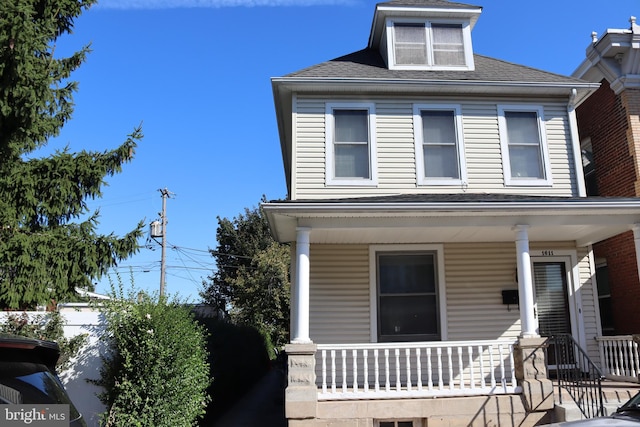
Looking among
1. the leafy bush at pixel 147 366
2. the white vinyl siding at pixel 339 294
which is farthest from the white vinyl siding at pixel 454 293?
the leafy bush at pixel 147 366

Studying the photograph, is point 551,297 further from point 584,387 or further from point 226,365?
point 226,365

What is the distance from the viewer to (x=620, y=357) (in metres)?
8.45

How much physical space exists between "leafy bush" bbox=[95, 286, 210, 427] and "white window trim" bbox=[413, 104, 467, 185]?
17.2 ft

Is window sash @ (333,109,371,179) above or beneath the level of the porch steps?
above

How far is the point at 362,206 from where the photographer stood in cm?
741

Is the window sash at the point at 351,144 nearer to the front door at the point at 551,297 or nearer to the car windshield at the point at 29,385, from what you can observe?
the front door at the point at 551,297

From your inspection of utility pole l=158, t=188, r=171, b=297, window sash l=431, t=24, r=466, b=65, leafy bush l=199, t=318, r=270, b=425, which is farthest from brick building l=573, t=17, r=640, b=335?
utility pole l=158, t=188, r=171, b=297

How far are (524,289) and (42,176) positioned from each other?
9.35 metres

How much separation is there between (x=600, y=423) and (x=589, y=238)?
6.14m

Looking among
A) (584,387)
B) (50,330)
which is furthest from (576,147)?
(50,330)

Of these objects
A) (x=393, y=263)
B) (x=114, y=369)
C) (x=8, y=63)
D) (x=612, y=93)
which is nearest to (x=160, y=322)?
(x=114, y=369)

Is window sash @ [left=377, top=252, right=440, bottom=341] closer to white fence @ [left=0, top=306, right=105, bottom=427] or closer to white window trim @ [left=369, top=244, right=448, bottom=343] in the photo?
white window trim @ [left=369, top=244, right=448, bottom=343]

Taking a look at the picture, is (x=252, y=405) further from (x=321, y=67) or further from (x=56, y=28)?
(x=56, y=28)

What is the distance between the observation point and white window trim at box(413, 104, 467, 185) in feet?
30.6
